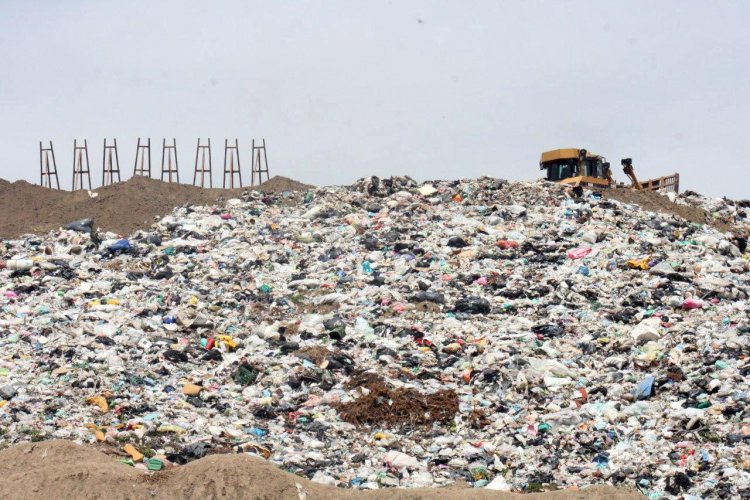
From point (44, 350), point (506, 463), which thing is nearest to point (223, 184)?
point (44, 350)

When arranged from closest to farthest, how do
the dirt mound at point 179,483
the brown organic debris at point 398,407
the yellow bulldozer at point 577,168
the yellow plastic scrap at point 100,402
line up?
the dirt mound at point 179,483 → the yellow plastic scrap at point 100,402 → the brown organic debris at point 398,407 → the yellow bulldozer at point 577,168

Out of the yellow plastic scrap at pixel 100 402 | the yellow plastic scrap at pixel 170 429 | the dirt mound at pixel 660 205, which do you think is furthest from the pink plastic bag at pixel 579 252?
the yellow plastic scrap at pixel 100 402

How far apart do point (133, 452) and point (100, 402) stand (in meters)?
1.41

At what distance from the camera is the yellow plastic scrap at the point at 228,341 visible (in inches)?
539

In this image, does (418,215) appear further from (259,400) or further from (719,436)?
(719,436)

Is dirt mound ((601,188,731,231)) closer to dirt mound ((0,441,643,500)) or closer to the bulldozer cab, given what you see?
the bulldozer cab

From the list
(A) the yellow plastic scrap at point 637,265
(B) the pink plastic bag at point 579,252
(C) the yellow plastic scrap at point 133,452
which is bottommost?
(C) the yellow plastic scrap at point 133,452

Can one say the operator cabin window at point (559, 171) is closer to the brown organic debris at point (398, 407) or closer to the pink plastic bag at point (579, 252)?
the pink plastic bag at point (579, 252)

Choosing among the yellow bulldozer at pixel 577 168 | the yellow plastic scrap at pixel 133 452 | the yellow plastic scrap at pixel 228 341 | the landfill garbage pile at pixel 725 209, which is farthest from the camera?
the yellow bulldozer at pixel 577 168

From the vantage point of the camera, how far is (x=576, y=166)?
77.7ft

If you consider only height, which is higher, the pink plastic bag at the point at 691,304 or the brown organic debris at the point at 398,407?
the pink plastic bag at the point at 691,304

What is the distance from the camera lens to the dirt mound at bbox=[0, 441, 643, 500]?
7.76m

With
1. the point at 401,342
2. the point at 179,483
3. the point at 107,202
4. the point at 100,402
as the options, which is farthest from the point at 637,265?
the point at 107,202

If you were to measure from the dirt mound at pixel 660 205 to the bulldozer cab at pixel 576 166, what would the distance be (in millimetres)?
1018
